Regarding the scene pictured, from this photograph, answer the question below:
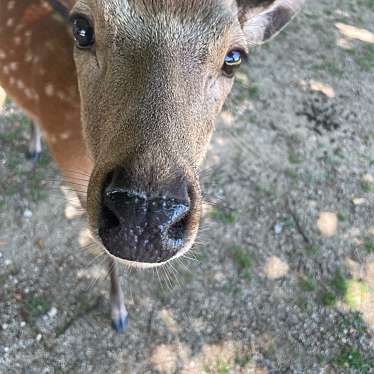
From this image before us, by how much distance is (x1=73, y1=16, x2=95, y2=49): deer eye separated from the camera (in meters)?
2.20

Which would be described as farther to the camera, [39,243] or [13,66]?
[39,243]

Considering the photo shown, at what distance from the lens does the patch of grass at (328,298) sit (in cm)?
386

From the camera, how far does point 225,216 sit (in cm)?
417

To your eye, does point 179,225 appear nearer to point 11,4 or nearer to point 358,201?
point 11,4

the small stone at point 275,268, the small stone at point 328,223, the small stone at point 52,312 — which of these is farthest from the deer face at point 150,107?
the small stone at point 328,223

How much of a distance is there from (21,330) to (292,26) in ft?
15.1

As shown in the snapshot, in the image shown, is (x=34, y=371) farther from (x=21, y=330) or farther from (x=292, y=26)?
(x=292, y=26)

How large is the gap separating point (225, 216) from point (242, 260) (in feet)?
1.41

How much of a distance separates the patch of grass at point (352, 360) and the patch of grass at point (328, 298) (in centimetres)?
36

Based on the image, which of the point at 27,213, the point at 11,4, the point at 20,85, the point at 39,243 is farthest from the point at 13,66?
the point at 39,243

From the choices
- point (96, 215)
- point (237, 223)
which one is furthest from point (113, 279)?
point (96, 215)

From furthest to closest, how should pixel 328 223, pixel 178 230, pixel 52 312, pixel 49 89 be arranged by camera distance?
pixel 328 223 < pixel 52 312 < pixel 49 89 < pixel 178 230

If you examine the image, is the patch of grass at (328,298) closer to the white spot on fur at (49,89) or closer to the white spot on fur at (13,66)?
the white spot on fur at (49,89)

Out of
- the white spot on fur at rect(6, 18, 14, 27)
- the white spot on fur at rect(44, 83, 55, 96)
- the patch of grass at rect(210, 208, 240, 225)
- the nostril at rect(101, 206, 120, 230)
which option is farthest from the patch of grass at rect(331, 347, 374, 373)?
the white spot on fur at rect(6, 18, 14, 27)
